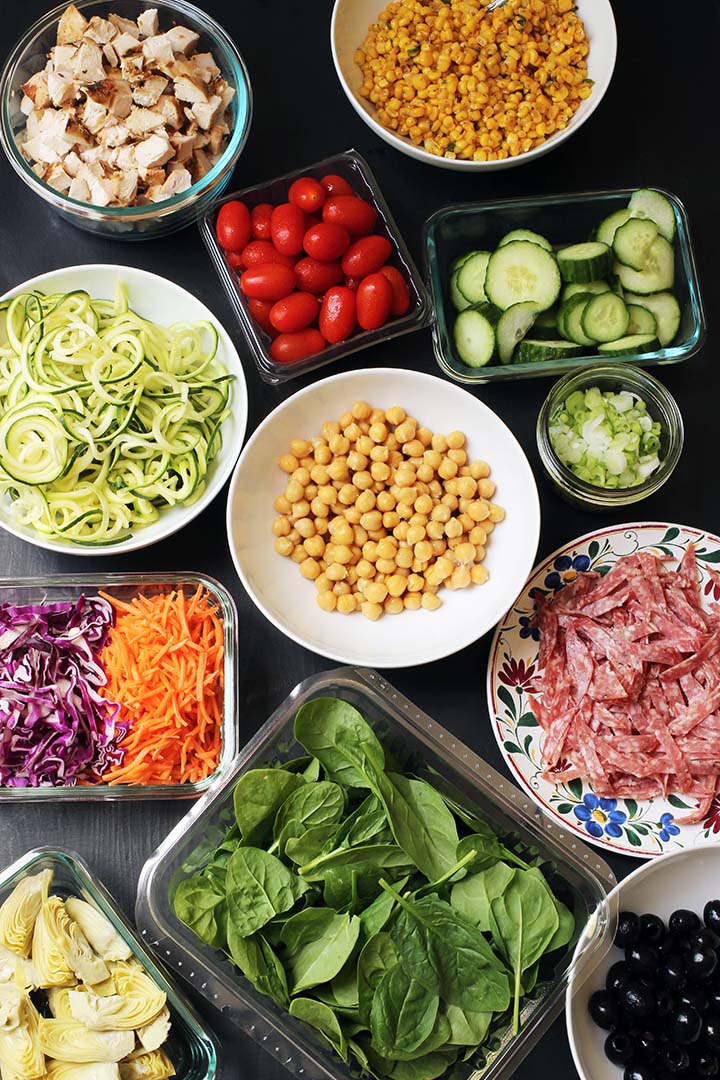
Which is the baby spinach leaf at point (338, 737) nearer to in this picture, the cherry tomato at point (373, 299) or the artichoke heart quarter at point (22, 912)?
the artichoke heart quarter at point (22, 912)

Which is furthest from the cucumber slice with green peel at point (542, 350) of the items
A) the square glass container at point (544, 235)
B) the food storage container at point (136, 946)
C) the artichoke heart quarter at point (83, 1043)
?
the artichoke heart quarter at point (83, 1043)

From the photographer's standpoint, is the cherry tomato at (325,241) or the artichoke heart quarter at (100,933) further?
the cherry tomato at (325,241)

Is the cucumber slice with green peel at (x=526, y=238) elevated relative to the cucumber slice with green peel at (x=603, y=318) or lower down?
elevated

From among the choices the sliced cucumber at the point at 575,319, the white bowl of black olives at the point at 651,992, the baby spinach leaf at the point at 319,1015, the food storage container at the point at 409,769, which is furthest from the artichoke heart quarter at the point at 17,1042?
the sliced cucumber at the point at 575,319

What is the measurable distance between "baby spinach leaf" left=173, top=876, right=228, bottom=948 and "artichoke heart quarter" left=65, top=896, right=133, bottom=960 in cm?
18

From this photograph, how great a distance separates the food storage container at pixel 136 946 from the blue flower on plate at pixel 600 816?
0.94 meters

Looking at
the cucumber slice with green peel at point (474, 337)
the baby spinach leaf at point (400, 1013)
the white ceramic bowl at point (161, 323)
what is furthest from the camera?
the cucumber slice with green peel at point (474, 337)

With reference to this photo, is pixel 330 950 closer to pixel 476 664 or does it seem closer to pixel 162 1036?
pixel 162 1036

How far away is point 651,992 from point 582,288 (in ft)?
5.17

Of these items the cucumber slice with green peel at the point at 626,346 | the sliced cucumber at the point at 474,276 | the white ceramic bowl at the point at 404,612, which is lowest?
the white ceramic bowl at the point at 404,612

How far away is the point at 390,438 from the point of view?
8.08 feet

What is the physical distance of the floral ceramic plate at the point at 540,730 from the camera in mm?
2338

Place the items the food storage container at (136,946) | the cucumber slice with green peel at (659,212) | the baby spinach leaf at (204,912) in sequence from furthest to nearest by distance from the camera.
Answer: the cucumber slice with green peel at (659,212), the food storage container at (136,946), the baby spinach leaf at (204,912)

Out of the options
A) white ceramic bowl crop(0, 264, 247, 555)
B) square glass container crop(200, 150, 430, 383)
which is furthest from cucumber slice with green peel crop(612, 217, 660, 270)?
white ceramic bowl crop(0, 264, 247, 555)
